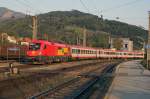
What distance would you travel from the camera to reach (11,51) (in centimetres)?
5456

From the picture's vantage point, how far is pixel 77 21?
7677 inches

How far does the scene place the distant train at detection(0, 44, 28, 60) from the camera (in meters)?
52.5

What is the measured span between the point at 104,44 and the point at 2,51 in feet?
245

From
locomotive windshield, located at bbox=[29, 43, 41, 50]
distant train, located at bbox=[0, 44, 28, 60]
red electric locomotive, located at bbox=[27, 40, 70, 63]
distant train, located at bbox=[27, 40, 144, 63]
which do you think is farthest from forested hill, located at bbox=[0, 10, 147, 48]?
locomotive windshield, located at bbox=[29, 43, 41, 50]

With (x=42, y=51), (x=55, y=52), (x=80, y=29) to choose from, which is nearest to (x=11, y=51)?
(x=55, y=52)

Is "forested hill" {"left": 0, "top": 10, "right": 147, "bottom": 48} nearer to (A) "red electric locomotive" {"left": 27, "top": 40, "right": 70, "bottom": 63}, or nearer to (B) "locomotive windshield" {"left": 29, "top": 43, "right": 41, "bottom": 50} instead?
(A) "red electric locomotive" {"left": 27, "top": 40, "right": 70, "bottom": 63}

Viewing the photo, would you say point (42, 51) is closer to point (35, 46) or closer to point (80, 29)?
point (35, 46)

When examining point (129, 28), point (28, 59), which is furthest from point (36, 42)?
point (129, 28)

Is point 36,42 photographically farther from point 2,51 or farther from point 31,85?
point 31,85

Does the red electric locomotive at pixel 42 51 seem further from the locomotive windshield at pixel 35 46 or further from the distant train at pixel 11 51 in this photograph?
the distant train at pixel 11 51

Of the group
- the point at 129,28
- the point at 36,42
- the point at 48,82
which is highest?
the point at 129,28

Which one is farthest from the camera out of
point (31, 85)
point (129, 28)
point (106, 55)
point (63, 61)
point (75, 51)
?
point (129, 28)

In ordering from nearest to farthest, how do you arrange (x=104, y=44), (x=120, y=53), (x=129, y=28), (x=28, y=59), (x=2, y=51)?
1. (x=28, y=59)
2. (x=2, y=51)
3. (x=120, y=53)
4. (x=104, y=44)
5. (x=129, y=28)

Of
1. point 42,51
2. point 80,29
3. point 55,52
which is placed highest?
point 80,29
